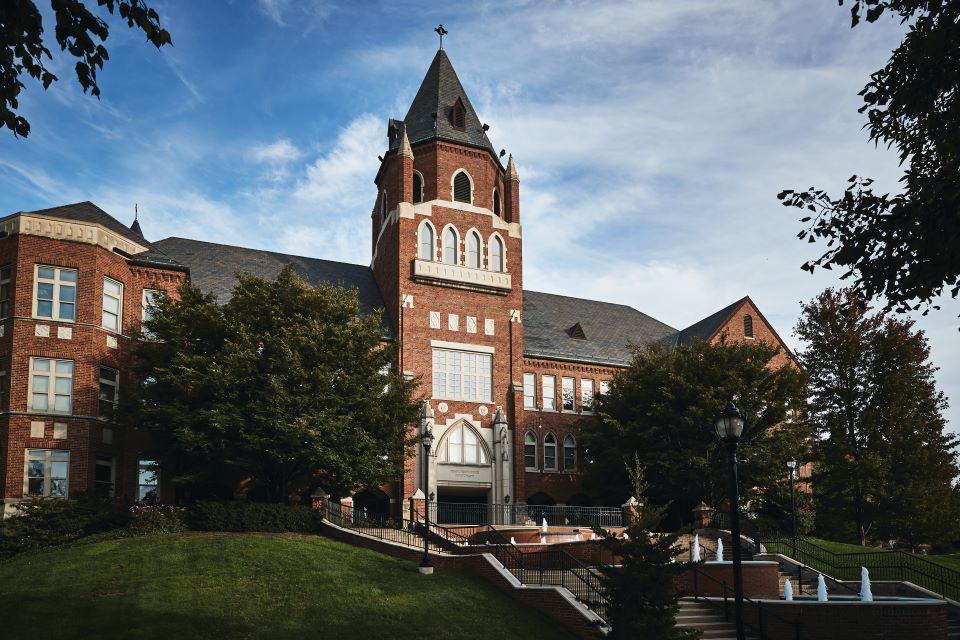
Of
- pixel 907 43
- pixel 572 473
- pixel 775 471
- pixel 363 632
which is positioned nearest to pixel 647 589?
pixel 363 632

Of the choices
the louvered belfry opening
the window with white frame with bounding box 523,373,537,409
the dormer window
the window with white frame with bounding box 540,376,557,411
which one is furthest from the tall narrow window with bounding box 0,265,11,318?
the window with white frame with bounding box 540,376,557,411

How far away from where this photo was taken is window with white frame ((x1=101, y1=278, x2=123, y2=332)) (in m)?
36.6

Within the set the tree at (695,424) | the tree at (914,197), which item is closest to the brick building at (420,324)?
the tree at (695,424)

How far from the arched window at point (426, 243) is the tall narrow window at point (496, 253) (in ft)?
10.2

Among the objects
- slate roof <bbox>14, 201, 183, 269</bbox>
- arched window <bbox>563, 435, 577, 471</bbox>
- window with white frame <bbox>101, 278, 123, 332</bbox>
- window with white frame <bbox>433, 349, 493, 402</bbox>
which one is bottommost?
arched window <bbox>563, 435, 577, 471</bbox>

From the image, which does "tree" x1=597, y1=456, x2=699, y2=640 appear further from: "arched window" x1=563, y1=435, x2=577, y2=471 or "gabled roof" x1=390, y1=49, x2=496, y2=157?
"gabled roof" x1=390, y1=49, x2=496, y2=157

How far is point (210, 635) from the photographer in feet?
68.3

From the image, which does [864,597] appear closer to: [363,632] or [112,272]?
[363,632]

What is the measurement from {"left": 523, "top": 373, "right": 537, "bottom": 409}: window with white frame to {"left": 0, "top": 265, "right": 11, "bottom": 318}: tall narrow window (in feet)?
79.5

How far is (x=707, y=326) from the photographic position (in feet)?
184

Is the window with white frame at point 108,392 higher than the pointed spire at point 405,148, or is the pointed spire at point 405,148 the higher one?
the pointed spire at point 405,148

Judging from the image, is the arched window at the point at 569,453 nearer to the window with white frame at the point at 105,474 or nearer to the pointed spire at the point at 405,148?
the pointed spire at the point at 405,148

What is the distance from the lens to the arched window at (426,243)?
1837 inches

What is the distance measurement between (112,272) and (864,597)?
27.9m
